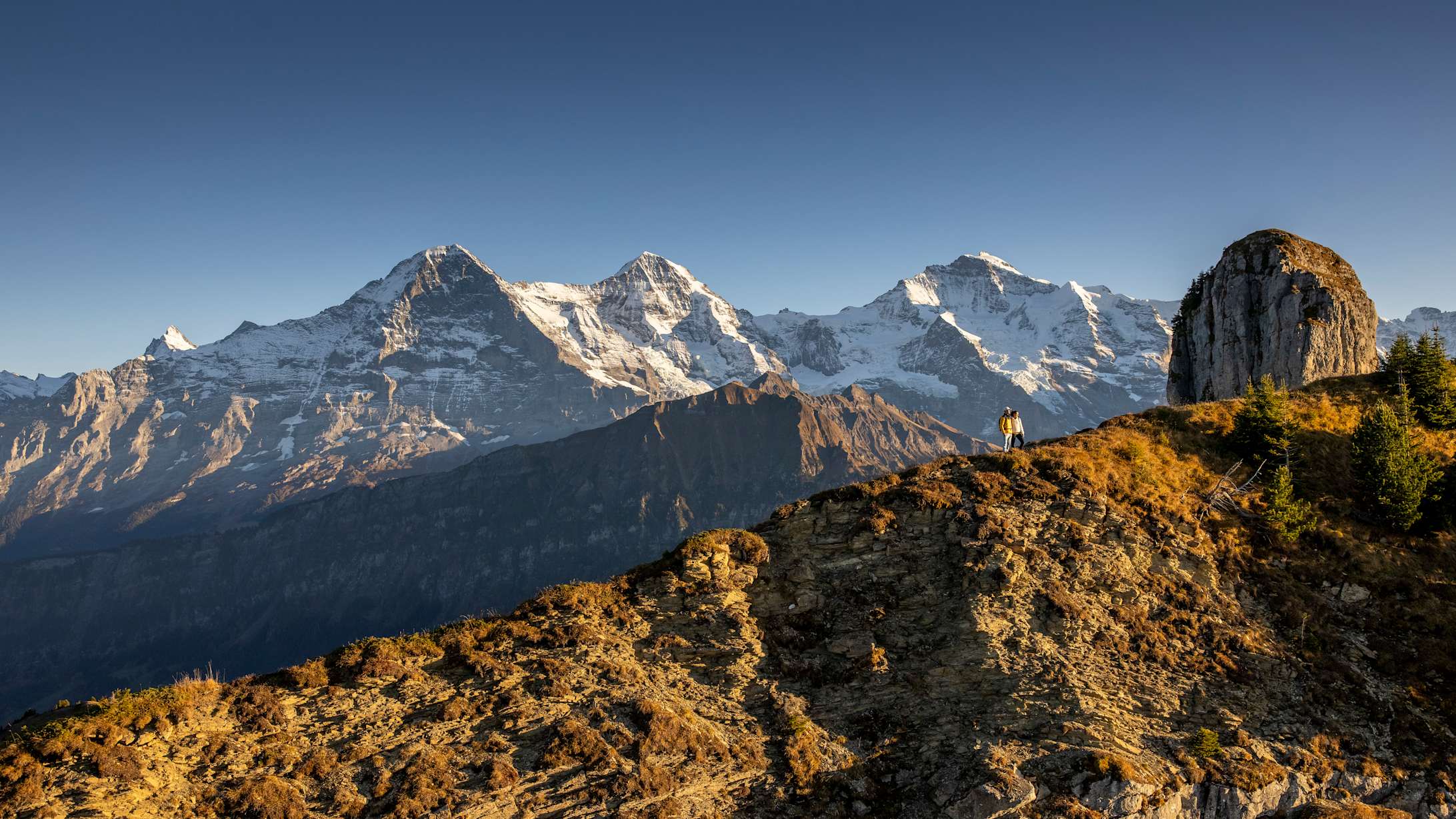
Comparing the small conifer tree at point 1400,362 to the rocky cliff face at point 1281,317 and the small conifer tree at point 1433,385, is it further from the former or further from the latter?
the rocky cliff face at point 1281,317

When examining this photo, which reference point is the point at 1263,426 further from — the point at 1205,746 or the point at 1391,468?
the point at 1205,746

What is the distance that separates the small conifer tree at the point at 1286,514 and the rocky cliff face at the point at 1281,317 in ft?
105

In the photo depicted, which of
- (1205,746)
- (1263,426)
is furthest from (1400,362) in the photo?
(1205,746)

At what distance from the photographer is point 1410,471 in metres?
28.7

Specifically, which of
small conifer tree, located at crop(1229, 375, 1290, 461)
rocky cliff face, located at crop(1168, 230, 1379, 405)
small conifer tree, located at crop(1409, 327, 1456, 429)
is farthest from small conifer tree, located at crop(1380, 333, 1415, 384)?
rocky cliff face, located at crop(1168, 230, 1379, 405)

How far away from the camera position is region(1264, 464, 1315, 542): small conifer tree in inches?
1117

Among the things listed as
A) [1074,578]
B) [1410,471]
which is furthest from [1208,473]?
[1074,578]

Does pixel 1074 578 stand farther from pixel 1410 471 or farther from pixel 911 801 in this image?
pixel 1410 471

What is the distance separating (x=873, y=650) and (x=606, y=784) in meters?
9.26

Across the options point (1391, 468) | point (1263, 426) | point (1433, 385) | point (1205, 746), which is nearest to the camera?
point (1205, 746)

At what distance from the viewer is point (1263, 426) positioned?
107 feet

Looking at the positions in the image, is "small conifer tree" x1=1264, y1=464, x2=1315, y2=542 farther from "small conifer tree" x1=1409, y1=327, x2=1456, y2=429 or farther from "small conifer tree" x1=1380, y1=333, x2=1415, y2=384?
"small conifer tree" x1=1380, y1=333, x2=1415, y2=384

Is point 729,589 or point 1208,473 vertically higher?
point 1208,473

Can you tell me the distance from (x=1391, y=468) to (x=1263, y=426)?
4.64 meters
